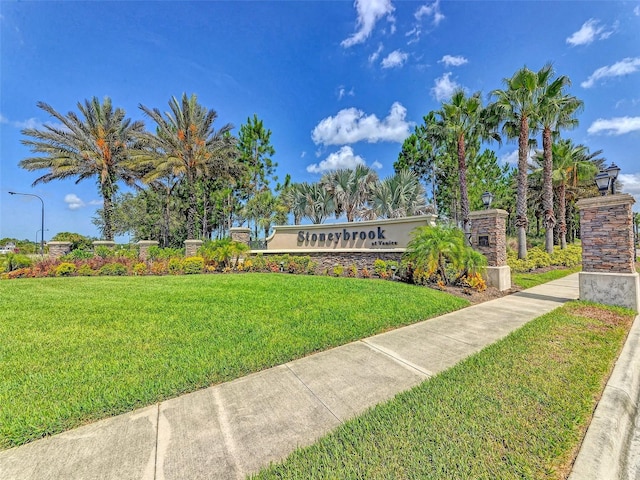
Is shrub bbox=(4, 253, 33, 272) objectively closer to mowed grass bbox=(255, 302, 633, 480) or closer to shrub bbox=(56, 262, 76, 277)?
shrub bbox=(56, 262, 76, 277)

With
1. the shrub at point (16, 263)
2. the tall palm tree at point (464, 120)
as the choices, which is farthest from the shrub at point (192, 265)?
the tall palm tree at point (464, 120)

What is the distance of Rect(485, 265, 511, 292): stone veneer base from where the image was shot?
27.5 feet

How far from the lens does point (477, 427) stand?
2.17m

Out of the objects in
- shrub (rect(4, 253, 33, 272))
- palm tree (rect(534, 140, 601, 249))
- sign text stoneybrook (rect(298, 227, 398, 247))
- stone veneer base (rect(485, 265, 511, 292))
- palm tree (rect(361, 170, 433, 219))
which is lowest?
stone veneer base (rect(485, 265, 511, 292))

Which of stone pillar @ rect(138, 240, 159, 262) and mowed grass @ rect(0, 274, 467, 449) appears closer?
mowed grass @ rect(0, 274, 467, 449)

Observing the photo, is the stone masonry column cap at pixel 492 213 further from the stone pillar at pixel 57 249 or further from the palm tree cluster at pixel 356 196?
the stone pillar at pixel 57 249

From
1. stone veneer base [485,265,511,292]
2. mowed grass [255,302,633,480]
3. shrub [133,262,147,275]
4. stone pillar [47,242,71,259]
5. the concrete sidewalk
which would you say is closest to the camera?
mowed grass [255,302,633,480]

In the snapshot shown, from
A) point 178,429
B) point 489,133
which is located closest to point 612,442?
point 178,429

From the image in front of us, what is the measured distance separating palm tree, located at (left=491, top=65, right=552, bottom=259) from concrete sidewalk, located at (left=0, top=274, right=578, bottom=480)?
1436 centimetres

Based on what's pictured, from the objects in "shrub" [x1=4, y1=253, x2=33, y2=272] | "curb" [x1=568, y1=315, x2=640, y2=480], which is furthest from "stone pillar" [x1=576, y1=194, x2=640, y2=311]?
"shrub" [x1=4, y1=253, x2=33, y2=272]

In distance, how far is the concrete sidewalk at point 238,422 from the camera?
1.93 m

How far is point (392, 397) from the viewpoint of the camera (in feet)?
8.85

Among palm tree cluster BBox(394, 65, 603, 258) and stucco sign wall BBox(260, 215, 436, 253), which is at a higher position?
palm tree cluster BBox(394, 65, 603, 258)

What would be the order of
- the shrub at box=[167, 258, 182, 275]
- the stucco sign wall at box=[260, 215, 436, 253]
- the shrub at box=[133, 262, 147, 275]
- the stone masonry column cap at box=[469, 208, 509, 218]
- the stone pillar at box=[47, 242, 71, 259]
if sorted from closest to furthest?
the stone masonry column cap at box=[469, 208, 509, 218], the stucco sign wall at box=[260, 215, 436, 253], the shrub at box=[133, 262, 147, 275], the shrub at box=[167, 258, 182, 275], the stone pillar at box=[47, 242, 71, 259]
